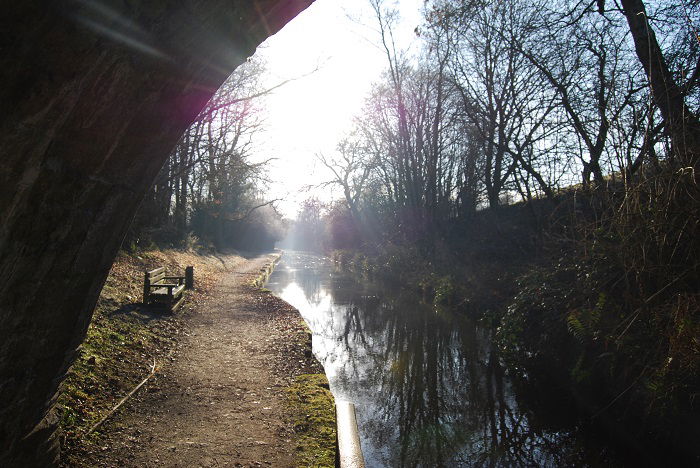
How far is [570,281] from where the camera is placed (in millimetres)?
7207

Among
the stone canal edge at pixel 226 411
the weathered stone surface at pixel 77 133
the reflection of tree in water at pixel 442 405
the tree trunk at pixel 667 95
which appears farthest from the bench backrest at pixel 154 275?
the tree trunk at pixel 667 95

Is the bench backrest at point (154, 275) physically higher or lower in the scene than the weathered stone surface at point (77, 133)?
lower

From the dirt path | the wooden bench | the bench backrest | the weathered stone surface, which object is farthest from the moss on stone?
the bench backrest

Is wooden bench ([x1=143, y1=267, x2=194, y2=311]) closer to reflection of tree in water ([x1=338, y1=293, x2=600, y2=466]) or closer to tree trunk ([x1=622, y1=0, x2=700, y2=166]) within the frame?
reflection of tree in water ([x1=338, y1=293, x2=600, y2=466])

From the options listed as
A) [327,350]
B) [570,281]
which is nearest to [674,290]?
[570,281]

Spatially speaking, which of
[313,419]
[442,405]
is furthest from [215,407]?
[442,405]

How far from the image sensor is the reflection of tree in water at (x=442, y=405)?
15.1 feet

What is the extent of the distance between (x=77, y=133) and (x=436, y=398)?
577 cm

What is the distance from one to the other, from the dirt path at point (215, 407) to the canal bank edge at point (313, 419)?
0.09 meters

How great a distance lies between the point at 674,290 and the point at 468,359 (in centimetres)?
435

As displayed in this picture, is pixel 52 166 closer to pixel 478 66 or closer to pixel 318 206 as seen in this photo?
pixel 478 66

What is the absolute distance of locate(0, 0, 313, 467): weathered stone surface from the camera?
129 cm

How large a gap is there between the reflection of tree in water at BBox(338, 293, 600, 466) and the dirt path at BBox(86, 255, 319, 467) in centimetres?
120

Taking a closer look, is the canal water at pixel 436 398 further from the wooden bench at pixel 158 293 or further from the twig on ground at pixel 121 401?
the wooden bench at pixel 158 293
